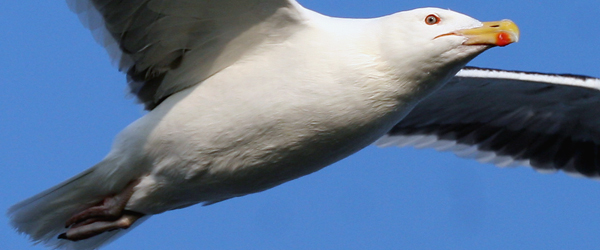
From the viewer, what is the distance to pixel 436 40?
5211 mm

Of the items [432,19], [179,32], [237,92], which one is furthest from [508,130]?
[179,32]

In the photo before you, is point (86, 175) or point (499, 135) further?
point (499, 135)

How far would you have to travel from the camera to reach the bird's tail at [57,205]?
6.16 m

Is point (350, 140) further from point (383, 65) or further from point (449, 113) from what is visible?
point (449, 113)

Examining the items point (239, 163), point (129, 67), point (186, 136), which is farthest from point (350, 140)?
point (129, 67)

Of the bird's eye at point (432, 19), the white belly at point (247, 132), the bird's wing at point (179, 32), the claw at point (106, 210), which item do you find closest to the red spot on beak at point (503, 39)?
the bird's eye at point (432, 19)

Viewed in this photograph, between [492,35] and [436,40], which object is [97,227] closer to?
[436,40]

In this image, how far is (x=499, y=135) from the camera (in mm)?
8078

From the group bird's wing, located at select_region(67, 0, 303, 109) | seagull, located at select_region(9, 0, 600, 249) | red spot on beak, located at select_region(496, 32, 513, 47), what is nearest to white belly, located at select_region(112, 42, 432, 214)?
seagull, located at select_region(9, 0, 600, 249)

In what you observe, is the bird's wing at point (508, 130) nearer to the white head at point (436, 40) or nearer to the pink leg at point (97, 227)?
the white head at point (436, 40)

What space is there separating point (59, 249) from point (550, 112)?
4334 millimetres

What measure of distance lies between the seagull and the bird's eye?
0.01 meters

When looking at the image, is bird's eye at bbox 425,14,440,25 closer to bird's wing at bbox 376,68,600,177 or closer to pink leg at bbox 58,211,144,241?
bird's wing at bbox 376,68,600,177

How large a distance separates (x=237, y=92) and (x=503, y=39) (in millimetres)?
1665
